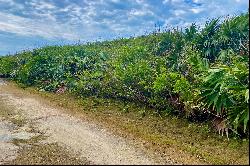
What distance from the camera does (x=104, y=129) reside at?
16.4 meters

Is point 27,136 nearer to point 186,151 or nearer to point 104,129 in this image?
point 104,129

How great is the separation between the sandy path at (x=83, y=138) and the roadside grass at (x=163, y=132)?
1.84ft

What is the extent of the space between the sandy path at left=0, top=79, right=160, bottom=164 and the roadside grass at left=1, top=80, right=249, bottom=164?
0.56m

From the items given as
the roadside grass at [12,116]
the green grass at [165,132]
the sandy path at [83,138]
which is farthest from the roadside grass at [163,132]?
the roadside grass at [12,116]

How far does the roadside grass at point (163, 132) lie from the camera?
42.2 ft

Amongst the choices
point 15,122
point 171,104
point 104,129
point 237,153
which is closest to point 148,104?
point 171,104

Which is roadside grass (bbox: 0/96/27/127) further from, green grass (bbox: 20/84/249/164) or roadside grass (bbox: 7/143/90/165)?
roadside grass (bbox: 7/143/90/165)

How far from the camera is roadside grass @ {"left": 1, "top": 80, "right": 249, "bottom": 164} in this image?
42.2ft

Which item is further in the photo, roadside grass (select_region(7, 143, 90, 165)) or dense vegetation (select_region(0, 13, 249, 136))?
dense vegetation (select_region(0, 13, 249, 136))

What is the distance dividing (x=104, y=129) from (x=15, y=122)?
435cm

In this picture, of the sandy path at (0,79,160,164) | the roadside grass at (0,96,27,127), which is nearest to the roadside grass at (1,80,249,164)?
the sandy path at (0,79,160,164)

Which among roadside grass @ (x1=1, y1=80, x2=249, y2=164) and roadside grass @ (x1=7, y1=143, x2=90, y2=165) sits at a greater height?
roadside grass @ (x1=1, y1=80, x2=249, y2=164)

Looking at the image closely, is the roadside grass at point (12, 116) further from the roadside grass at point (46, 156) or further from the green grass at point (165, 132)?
the roadside grass at point (46, 156)

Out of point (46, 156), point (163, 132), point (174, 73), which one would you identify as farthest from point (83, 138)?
point (174, 73)
